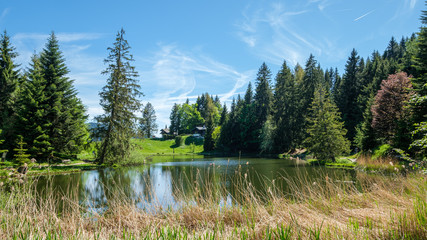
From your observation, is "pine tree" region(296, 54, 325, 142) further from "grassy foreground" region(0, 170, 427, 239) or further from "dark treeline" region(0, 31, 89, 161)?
"grassy foreground" region(0, 170, 427, 239)

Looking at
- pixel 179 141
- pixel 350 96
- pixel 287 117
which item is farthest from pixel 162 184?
pixel 179 141

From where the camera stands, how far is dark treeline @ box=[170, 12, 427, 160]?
1720 centimetres

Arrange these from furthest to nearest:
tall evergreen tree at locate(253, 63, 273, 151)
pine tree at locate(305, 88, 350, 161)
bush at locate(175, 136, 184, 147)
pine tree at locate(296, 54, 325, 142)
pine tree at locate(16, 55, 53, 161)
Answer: bush at locate(175, 136, 184, 147), tall evergreen tree at locate(253, 63, 273, 151), pine tree at locate(296, 54, 325, 142), pine tree at locate(305, 88, 350, 161), pine tree at locate(16, 55, 53, 161)

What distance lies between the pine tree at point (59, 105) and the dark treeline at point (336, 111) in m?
24.7

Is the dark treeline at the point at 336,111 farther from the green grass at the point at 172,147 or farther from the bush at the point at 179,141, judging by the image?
the bush at the point at 179,141

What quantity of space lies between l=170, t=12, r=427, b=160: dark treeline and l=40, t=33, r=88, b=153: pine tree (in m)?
24.7

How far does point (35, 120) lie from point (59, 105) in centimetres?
238

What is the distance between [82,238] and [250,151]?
1942 inches

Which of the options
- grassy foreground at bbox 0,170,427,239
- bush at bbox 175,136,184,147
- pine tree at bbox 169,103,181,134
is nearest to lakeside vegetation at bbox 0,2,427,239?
grassy foreground at bbox 0,170,427,239

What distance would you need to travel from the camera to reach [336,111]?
3322 centimetres

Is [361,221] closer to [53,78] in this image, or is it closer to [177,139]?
[53,78]

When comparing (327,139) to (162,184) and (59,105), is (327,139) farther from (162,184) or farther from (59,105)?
(59,105)

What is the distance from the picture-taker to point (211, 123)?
A: 59.9 m

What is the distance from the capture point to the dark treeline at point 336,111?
17.2 meters
